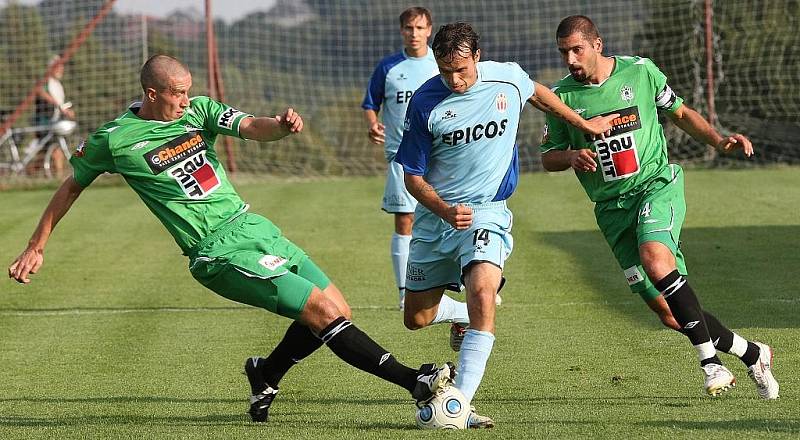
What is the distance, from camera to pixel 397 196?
10.7 m

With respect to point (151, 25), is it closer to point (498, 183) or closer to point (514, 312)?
point (514, 312)

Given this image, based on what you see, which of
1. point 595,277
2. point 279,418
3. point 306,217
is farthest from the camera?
point 306,217

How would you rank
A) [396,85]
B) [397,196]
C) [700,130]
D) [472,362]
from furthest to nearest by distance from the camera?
[396,85], [397,196], [700,130], [472,362]

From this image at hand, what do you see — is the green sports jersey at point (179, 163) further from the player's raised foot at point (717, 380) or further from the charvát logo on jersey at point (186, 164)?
the player's raised foot at point (717, 380)

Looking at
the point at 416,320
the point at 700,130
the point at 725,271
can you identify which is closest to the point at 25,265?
the point at 416,320

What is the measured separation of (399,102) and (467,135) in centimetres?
446

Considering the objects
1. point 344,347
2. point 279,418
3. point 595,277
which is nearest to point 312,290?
point 344,347

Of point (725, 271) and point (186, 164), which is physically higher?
point (186, 164)

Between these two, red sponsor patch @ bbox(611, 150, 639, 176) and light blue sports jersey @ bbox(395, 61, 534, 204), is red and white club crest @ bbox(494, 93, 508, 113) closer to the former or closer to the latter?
light blue sports jersey @ bbox(395, 61, 534, 204)

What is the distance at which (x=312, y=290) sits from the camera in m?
6.36

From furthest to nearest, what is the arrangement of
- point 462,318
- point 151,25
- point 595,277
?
point 151,25
point 595,277
point 462,318

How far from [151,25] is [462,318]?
716 inches

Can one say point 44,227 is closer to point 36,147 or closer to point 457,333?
point 457,333

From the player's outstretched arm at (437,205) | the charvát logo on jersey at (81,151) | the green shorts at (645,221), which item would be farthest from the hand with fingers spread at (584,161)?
the charvát logo on jersey at (81,151)
